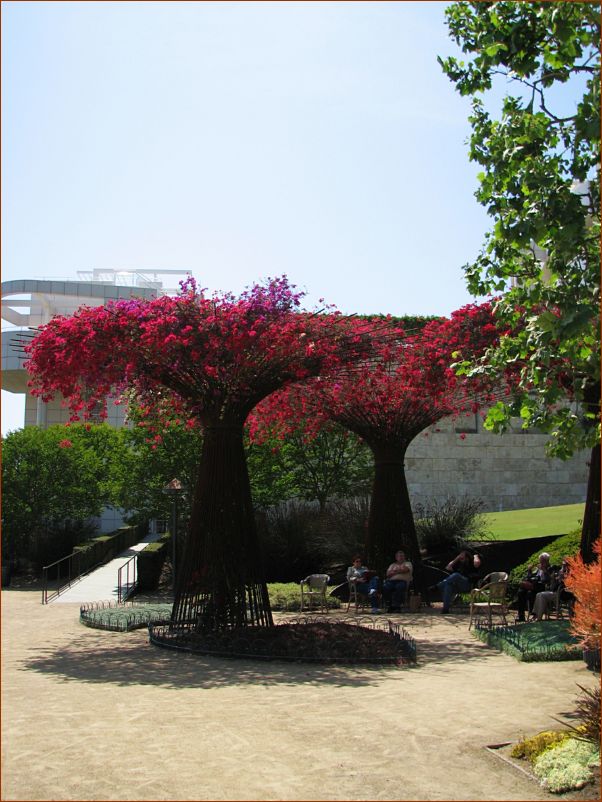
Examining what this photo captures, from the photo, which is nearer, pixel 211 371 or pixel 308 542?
pixel 211 371

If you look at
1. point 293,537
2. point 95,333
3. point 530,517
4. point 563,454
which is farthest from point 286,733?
point 530,517

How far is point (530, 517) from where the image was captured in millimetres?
23281

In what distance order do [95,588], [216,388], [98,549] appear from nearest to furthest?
[216,388], [95,588], [98,549]

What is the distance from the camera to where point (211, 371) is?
1056 cm

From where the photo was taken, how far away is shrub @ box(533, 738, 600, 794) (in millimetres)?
5121

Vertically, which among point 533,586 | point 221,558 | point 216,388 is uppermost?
point 216,388

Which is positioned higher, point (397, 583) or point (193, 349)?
point (193, 349)

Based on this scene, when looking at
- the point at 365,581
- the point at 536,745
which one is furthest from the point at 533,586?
the point at 536,745

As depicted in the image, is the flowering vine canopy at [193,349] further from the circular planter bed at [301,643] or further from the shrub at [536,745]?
the shrub at [536,745]

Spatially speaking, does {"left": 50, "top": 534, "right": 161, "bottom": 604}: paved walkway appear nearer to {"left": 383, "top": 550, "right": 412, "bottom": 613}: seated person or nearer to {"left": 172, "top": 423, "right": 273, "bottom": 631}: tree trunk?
{"left": 383, "top": 550, "right": 412, "bottom": 613}: seated person

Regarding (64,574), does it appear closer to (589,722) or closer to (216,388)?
(216,388)

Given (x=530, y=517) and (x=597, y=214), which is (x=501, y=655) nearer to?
(x=597, y=214)

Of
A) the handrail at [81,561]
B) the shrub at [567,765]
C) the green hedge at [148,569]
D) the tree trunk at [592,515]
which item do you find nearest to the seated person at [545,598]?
the tree trunk at [592,515]

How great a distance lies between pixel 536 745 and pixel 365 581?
8.92m
